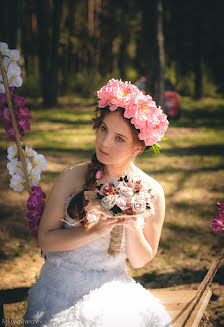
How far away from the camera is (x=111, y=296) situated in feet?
6.20

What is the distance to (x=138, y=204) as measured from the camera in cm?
163

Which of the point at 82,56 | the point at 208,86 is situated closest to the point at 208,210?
the point at 208,86

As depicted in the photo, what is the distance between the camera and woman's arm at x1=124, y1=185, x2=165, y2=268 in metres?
1.93

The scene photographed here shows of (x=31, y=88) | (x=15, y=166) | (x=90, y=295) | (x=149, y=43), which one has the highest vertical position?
(x=149, y=43)

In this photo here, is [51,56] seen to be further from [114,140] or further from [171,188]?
[114,140]

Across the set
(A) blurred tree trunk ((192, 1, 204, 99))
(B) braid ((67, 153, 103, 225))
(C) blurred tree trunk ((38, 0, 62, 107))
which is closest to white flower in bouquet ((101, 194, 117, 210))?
(B) braid ((67, 153, 103, 225))

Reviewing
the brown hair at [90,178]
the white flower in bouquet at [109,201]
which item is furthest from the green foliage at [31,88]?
the white flower in bouquet at [109,201]

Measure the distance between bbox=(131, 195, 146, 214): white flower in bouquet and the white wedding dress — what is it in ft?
1.72

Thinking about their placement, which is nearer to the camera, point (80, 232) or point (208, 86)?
point (80, 232)

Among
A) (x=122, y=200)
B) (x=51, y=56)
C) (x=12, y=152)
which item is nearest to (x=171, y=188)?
(x=12, y=152)

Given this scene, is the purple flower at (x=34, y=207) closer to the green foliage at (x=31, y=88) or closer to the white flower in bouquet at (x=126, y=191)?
the white flower in bouquet at (x=126, y=191)

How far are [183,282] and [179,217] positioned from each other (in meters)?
1.59

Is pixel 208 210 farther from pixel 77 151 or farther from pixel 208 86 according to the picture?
pixel 208 86

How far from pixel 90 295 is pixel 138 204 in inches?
25.9
